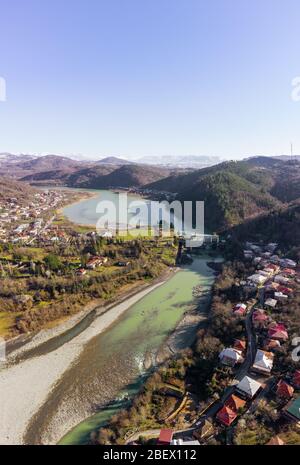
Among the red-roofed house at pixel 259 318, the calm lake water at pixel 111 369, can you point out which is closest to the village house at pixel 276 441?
the calm lake water at pixel 111 369

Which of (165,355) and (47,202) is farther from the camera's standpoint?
(47,202)

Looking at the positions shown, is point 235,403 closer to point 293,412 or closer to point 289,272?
point 293,412

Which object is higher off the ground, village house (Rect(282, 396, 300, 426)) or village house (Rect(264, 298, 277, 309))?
village house (Rect(264, 298, 277, 309))

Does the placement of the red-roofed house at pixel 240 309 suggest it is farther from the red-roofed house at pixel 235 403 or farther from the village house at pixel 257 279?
the red-roofed house at pixel 235 403

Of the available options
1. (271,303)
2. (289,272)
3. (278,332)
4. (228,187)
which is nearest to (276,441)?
(278,332)

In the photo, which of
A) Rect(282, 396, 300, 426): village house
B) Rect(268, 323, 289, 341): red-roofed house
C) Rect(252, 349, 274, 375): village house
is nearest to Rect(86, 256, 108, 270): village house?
Rect(268, 323, 289, 341): red-roofed house

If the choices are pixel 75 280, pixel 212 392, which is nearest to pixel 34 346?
pixel 75 280

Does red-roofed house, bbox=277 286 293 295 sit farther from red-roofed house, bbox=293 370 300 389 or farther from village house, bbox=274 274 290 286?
red-roofed house, bbox=293 370 300 389

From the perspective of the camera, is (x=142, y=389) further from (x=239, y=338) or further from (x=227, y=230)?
(x=227, y=230)
